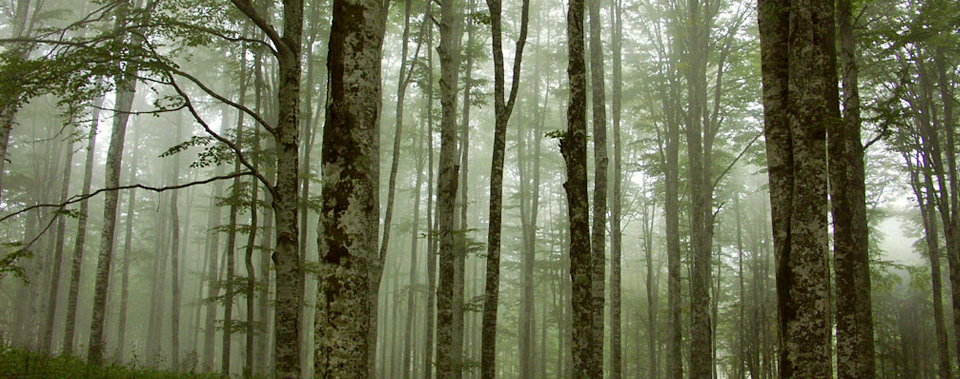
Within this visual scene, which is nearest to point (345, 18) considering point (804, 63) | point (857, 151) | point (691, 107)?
point (804, 63)

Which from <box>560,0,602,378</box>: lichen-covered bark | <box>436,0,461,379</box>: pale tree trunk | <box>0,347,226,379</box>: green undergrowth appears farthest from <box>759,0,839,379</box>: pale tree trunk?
<box>0,347,226,379</box>: green undergrowth

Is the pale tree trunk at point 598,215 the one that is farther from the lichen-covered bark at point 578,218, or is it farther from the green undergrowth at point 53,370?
the green undergrowth at point 53,370

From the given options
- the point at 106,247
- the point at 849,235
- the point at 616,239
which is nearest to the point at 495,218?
the point at 849,235

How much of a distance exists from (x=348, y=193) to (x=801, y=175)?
4953 millimetres

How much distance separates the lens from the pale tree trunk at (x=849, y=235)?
8094 mm

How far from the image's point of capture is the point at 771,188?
244 inches

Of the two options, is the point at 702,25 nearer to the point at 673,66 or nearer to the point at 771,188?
the point at 673,66

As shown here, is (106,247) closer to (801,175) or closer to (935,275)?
(801,175)

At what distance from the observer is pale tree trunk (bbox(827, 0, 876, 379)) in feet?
26.6

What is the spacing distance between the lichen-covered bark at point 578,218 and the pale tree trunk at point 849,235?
11.8ft

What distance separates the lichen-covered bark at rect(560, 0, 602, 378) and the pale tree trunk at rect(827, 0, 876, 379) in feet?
11.8

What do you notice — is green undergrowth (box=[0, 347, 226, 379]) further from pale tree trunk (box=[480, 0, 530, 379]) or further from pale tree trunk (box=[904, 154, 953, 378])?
pale tree trunk (box=[904, 154, 953, 378])

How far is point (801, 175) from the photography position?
5.69m

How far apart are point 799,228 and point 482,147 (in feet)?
98.9
